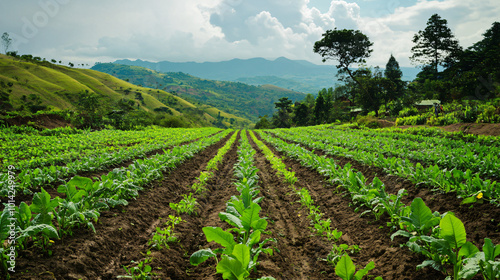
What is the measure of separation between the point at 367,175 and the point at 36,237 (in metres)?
8.40

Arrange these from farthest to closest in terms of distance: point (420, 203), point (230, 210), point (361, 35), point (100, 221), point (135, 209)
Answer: point (361, 35) → point (135, 209) → point (100, 221) → point (230, 210) → point (420, 203)

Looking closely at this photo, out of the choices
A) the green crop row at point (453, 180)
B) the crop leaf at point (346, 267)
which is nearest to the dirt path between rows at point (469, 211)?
the green crop row at point (453, 180)

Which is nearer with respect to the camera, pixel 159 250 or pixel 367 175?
pixel 159 250

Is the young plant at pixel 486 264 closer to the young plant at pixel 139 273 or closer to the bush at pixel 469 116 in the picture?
the young plant at pixel 139 273

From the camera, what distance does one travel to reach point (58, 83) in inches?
3588

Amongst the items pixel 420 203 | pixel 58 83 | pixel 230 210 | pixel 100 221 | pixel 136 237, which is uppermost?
pixel 58 83

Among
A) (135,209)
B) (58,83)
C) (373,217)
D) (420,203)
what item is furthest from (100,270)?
(58,83)

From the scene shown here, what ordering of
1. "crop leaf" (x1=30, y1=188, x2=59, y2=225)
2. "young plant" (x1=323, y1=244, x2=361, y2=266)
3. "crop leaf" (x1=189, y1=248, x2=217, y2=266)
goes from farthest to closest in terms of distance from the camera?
1. "young plant" (x1=323, y1=244, x2=361, y2=266)
2. "crop leaf" (x1=30, y1=188, x2=59, y2=225)
3. "crop leaf" (x1=189, y1=248, x2=217, y2=266)

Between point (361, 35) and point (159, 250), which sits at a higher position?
point (361, 35)

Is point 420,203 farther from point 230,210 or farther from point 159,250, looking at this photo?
point 159,250

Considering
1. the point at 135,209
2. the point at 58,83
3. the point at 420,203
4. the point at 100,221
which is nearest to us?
the point at 420,203

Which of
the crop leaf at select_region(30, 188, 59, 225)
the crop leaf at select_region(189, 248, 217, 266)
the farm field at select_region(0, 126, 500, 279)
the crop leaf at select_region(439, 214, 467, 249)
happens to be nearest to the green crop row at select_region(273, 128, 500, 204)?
the farm field at select_region(0, 126, 500, 279)

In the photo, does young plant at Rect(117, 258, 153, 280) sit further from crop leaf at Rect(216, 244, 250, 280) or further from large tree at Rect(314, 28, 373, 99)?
large tree at Rect(314, 28, 373, 99)

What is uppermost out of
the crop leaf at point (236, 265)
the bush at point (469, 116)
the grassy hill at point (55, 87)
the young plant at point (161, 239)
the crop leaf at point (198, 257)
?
the grassy hill at point (55, 87)
